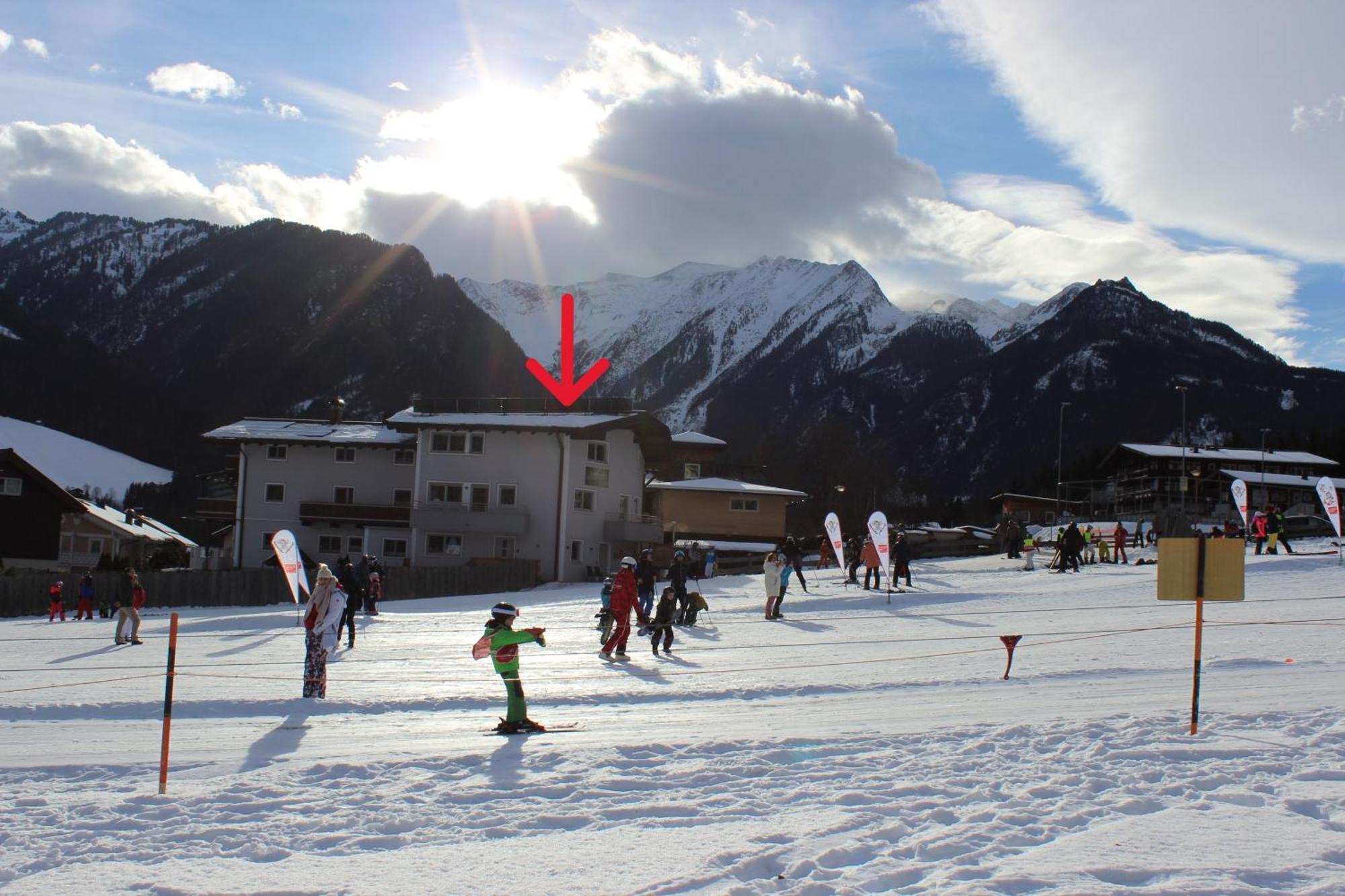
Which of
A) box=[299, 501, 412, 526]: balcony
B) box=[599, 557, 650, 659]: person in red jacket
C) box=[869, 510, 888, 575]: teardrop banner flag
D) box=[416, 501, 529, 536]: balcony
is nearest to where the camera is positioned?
box=[599, 557, 650, 659]: person in red jacket

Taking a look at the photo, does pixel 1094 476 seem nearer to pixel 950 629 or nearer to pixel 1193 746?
pixel 950 629

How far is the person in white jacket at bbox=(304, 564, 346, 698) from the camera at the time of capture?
13.8 meters

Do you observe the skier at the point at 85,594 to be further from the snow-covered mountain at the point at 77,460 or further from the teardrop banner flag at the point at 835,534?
the snow-covered mountain at the point at 77,460

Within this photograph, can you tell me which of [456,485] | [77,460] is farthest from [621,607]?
[77,460]

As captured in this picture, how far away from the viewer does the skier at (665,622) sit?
18.5 m

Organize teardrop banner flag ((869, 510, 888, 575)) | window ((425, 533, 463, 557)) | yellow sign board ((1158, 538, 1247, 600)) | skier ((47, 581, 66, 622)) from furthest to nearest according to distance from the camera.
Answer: window ((425, 533, 463, 557)) → skier ((47, 581, 66, 622)) → teardrop banner flag ((869, 510, 888, 575)) → yellow sign board ((1158, 538, 1247, 600))

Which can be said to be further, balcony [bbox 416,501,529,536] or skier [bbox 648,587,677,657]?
balcony [bbox 416,501,529,536]

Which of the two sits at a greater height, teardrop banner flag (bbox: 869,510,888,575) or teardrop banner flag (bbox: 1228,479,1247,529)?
teardrop banner flag (bbox: 1228,479,1247,529)

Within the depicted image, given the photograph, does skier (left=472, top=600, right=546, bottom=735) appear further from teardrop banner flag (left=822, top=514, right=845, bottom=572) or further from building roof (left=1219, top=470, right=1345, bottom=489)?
building roof (left=1219, top=470, right=1345, bottom=489)

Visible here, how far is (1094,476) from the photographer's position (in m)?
95.0

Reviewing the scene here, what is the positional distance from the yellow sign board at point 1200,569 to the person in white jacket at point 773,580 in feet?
44.5

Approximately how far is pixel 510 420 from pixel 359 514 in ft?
28.4

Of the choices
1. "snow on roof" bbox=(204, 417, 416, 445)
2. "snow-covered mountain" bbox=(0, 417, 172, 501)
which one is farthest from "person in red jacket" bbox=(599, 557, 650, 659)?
"snow-covered mountain" bbox=(0, 417, 172, 501)

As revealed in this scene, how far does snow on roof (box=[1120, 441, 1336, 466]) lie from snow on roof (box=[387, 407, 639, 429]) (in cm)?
4991
